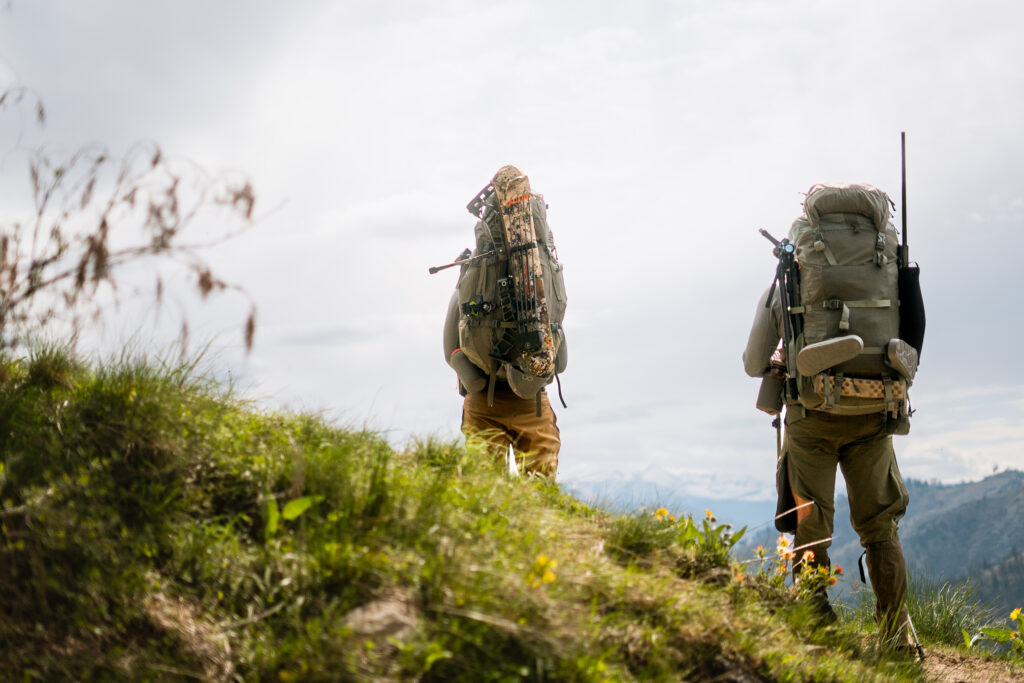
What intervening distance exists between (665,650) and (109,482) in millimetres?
2831

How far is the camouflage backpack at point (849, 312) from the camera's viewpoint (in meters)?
6.23

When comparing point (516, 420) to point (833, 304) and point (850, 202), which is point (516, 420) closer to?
point (833, 304)

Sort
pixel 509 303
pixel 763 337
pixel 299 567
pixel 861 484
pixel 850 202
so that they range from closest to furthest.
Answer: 1. pixel 299 567
2. pixel 850 202
3. pixel 861 484
4. pixel 763 337
5. pixel 509 303

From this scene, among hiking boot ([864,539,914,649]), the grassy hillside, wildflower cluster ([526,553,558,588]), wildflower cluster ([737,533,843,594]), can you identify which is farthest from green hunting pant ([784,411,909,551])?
wildflower cluster ([526,553,558,588])

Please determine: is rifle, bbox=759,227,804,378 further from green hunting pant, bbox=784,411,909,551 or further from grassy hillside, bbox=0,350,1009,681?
grassy hillside, bbox=0,350,1009,681

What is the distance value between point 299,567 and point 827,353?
4.41 m

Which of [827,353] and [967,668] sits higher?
[827,353]

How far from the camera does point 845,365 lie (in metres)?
6.30

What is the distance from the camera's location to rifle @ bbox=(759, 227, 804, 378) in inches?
256

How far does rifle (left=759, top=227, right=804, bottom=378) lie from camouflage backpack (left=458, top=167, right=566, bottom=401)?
214 centimetres

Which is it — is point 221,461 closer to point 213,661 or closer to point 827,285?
point 213,661

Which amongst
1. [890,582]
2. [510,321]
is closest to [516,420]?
[510,321]

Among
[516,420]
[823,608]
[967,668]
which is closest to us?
[823,608]

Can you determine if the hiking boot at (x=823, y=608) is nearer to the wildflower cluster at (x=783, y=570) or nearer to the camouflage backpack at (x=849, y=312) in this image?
the wildflower cluster at (x=783, y=570)
